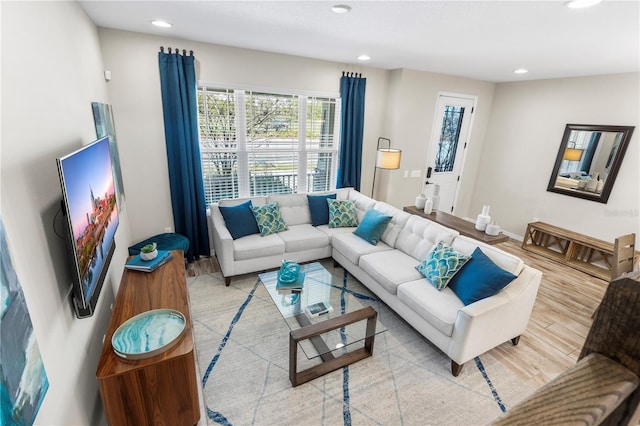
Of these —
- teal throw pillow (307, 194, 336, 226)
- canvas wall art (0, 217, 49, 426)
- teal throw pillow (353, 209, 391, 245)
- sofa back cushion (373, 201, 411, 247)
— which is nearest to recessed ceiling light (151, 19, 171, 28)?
teal throw pillow (307, 194, 336, 226)

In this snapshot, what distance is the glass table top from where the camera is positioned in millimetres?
2217

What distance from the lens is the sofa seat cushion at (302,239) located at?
3.48 metres

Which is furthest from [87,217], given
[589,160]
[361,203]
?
[589,160]

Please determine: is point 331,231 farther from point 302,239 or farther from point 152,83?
point 152,83

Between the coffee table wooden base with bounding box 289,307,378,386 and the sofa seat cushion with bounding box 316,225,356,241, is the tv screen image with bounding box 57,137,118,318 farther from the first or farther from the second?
the sofa seat cushion with bounding box 316,225,356,241

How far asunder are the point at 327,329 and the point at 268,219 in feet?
5.98

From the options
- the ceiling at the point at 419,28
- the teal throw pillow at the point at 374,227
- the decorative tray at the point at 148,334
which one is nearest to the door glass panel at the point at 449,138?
the ceiling at the point at 419,28

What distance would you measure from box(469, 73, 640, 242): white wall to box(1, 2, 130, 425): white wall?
18.5 feet

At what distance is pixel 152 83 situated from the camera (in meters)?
3.23

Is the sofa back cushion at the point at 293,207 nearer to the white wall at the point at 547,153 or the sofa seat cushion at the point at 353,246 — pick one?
the sofa seat cushion at the point at 353,246

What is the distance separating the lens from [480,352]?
7.41 feet

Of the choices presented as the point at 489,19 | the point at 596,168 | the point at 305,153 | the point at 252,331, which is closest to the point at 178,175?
the point at 305,153

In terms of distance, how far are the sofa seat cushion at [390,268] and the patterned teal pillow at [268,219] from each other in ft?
3.72

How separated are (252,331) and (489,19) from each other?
124 inches
